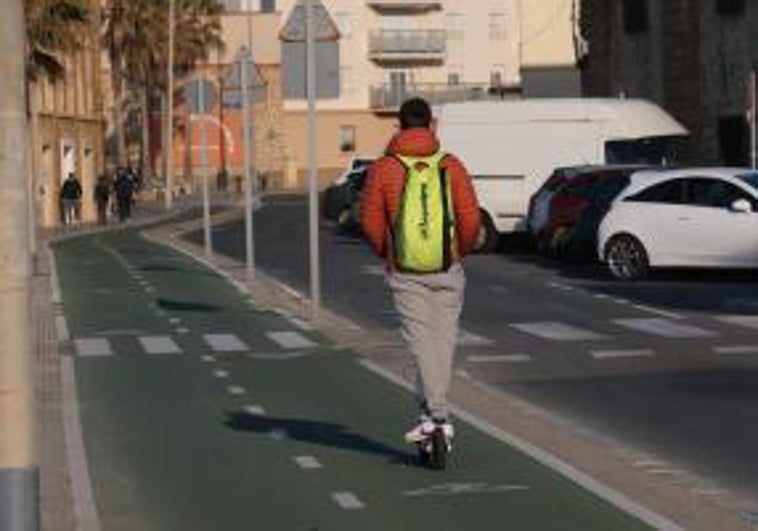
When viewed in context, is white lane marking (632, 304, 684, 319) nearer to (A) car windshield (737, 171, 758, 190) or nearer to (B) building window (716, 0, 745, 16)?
(A) car windshield (737, 171, 758, 190)

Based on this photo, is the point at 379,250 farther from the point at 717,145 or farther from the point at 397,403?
the point at 717,145

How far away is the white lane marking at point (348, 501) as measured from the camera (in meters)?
9.77

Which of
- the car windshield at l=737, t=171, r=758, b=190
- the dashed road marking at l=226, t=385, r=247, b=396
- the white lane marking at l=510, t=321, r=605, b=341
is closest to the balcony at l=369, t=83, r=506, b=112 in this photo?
the car windshield at l=737, t=171, r=758, b=190

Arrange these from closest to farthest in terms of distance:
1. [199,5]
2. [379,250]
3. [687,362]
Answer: [379,250]
[687,362]
[199,5]

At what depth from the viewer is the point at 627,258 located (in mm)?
28109

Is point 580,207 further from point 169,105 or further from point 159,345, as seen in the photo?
point 169,105

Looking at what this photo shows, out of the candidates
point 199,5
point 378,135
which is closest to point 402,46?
point 378,135

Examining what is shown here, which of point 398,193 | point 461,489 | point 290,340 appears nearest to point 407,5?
point 290,340

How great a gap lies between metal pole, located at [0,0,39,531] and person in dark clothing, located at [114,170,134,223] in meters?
60.6

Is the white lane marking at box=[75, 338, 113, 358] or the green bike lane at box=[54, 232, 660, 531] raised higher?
the green bike lane at box=[54, 232, 660, 531]

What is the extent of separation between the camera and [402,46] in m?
101

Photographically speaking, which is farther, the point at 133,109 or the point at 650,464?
the point at 133,109

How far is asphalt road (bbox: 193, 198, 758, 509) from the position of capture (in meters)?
12.5

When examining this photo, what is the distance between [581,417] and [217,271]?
781 inches
